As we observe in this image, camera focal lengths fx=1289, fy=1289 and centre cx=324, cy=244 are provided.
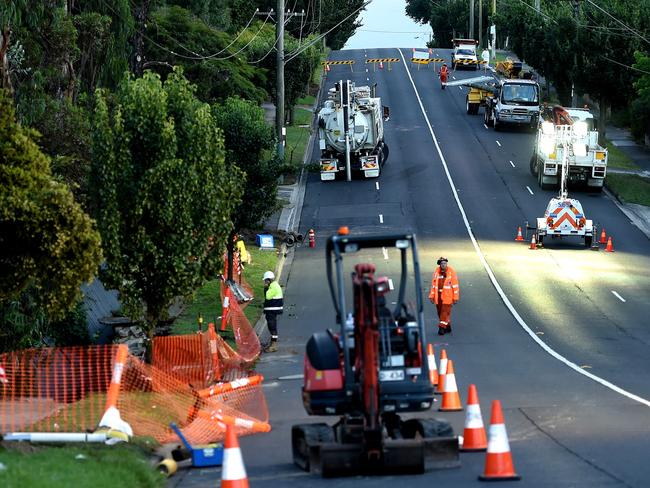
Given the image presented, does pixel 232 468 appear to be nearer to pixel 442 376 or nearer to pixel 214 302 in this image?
pixel 442 376

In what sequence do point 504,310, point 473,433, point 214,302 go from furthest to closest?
point 214,302 < point 504,310 < point 473,433

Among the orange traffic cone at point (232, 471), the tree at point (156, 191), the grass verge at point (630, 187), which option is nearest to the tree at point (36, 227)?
the tree at point (156, 191)

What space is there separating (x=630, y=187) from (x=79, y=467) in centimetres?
4303

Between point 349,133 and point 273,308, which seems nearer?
point 273,308

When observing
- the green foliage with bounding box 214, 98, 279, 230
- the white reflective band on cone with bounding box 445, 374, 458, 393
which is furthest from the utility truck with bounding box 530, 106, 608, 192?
the white reflective band on cone with bounding box 445, 374, 458, 393

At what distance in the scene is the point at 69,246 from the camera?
55.6ft

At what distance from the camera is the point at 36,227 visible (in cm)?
1669

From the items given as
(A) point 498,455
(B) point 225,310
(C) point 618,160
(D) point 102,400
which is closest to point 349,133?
(C) point 618,160

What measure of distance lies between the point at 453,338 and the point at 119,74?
1617 cm

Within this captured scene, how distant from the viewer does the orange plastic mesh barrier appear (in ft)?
54.0

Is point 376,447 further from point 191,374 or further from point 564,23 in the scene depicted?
point 564,23

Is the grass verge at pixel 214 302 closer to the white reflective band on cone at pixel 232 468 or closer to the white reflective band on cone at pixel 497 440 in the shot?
the white reflective band on cone at pixel 497 440

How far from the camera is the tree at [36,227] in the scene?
54.7ft

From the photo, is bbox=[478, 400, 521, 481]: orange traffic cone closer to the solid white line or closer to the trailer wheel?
the trailer wheel
